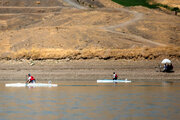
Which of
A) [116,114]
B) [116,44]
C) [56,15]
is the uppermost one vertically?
[56,15]

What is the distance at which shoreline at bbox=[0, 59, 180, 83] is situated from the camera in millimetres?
53250

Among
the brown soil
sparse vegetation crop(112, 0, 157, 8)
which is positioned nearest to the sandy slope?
sparse vegetation crop(112, 0, 157, 8)

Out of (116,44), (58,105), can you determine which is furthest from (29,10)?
(58,105)

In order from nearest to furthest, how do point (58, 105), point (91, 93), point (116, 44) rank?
point (58, 105) → point (91, 93) → point (116, 44)

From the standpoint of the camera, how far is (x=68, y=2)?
4365 inches

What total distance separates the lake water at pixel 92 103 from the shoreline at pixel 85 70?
9.34 meters

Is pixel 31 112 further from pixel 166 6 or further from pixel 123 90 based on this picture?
pixel 166 6

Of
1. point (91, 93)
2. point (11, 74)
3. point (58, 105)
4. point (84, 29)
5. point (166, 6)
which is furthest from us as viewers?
point (166, 6)

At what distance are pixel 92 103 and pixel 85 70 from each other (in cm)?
2339

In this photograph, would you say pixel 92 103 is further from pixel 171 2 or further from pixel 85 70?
pixel 171 2

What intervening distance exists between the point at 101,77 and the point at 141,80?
475 centimetres

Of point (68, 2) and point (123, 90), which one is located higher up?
point (68, 2)

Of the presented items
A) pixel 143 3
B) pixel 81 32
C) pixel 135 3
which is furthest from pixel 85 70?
pixel 143 3

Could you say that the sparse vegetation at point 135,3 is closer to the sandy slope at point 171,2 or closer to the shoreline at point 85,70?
the sandy slope at point 171,2
